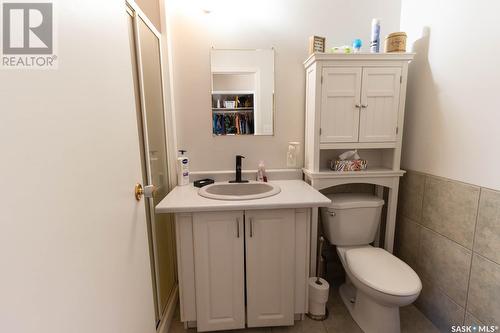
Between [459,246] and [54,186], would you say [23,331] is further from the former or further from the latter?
[459,246]

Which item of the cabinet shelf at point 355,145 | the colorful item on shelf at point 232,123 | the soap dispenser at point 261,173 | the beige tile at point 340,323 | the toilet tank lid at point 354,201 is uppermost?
the colorful item on shelf at point 232,123

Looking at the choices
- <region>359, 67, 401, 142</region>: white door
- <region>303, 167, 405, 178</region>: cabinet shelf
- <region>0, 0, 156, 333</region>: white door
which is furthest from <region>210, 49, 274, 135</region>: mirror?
<region>0, 0, 156, 333</region>: white door

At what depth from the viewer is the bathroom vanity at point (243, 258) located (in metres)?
1.29

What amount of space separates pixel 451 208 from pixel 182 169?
5.45ft

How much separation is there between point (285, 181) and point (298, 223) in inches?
18.5

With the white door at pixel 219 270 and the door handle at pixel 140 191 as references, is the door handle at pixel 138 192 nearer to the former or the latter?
the door handle at pixel 140 191

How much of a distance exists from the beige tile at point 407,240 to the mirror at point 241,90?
1.22 meters

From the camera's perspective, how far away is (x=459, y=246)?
1305mm

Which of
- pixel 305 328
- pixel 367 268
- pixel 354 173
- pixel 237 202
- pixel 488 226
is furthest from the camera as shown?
pixel 354 173

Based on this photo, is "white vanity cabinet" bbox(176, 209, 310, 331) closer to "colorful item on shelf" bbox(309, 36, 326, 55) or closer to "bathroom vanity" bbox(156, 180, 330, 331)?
"bathroom vanity" bbox(156, 180, 330, 331)

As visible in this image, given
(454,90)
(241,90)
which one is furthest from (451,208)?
(241,90)

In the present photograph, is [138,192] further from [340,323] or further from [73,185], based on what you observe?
[340,323]

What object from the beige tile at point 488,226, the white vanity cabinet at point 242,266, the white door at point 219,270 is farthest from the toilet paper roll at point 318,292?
the beige tile at point 488,226

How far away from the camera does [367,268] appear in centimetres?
139
